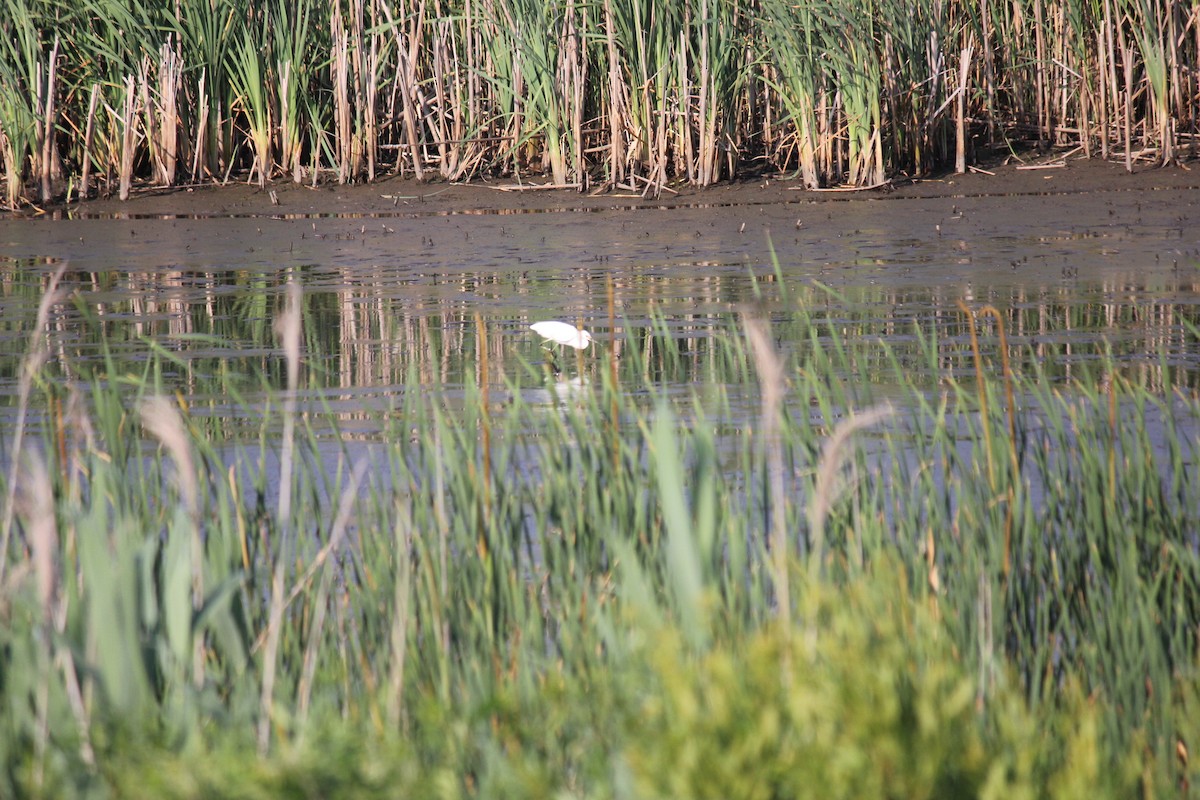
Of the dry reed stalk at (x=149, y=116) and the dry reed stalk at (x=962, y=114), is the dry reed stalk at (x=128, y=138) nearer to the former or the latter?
the dry reed stalk at (x=149, y=116)

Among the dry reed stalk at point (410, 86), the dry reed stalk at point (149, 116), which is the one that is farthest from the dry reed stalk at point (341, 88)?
the dry reed stalk at point (149, 116)

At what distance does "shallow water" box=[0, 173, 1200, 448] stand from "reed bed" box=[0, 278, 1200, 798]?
81cm

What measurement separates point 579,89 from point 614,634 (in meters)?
7.67

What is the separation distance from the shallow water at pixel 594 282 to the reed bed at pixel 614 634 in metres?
0.81

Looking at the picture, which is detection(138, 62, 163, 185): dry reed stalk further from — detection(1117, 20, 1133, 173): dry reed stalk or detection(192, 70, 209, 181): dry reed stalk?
detection(1117, 20, 1133, 173): dry reed stalk

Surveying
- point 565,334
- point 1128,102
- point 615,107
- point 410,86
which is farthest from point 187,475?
point 1128,102

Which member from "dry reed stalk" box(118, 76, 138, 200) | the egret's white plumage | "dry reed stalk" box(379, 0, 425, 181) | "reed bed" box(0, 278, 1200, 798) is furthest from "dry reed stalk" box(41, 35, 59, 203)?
"reed bed" box(0, 278, 1200, 798)

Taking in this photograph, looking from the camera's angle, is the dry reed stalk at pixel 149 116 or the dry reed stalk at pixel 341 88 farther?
the dry reed stalk at pixel 341 88

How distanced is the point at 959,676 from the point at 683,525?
337 mm

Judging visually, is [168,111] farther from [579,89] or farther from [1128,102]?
[1128,102]

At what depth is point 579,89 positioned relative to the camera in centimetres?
930

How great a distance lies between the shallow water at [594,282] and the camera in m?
4.89

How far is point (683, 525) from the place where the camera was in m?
1.72

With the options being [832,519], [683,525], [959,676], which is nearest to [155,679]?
[683,525]
